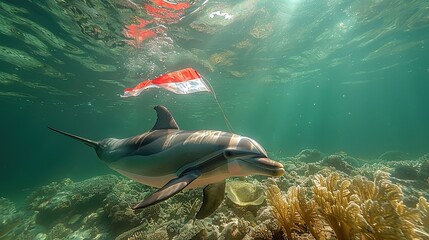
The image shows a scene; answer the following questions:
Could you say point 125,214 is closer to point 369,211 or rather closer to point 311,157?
point 369,211

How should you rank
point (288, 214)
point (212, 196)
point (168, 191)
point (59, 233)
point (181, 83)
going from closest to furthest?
point (168, 191)
point (212, 196)
point (288, 214)
point (181, 83)
point (59, 233)

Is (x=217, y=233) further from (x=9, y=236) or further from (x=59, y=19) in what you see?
(x=59, y=19)

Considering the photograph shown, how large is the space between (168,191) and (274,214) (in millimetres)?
2205

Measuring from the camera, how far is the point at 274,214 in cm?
358

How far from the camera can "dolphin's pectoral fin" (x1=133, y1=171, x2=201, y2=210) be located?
1926 mm

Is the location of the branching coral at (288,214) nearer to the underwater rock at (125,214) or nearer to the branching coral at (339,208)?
the branching coral at (339,208)

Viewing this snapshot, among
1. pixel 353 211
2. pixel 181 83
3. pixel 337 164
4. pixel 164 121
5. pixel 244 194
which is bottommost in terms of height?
pixel 353 211

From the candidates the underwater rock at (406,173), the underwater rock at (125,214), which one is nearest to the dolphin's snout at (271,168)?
the underwater rock at (125,214)

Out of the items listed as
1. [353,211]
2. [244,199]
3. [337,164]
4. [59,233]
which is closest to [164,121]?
[353,211]

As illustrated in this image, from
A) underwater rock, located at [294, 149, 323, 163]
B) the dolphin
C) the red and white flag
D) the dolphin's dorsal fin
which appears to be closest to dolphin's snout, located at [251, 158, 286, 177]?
the dolphin

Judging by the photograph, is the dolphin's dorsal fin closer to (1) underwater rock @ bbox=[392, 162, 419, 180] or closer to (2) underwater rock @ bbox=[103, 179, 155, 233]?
(2) underwater rock @ bbox=[103, 179, 155, 233]

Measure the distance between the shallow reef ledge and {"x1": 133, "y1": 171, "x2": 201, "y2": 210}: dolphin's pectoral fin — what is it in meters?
1.76

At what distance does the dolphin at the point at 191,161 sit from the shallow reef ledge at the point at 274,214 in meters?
1.12

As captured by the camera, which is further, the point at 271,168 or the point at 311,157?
the point at 311,157
